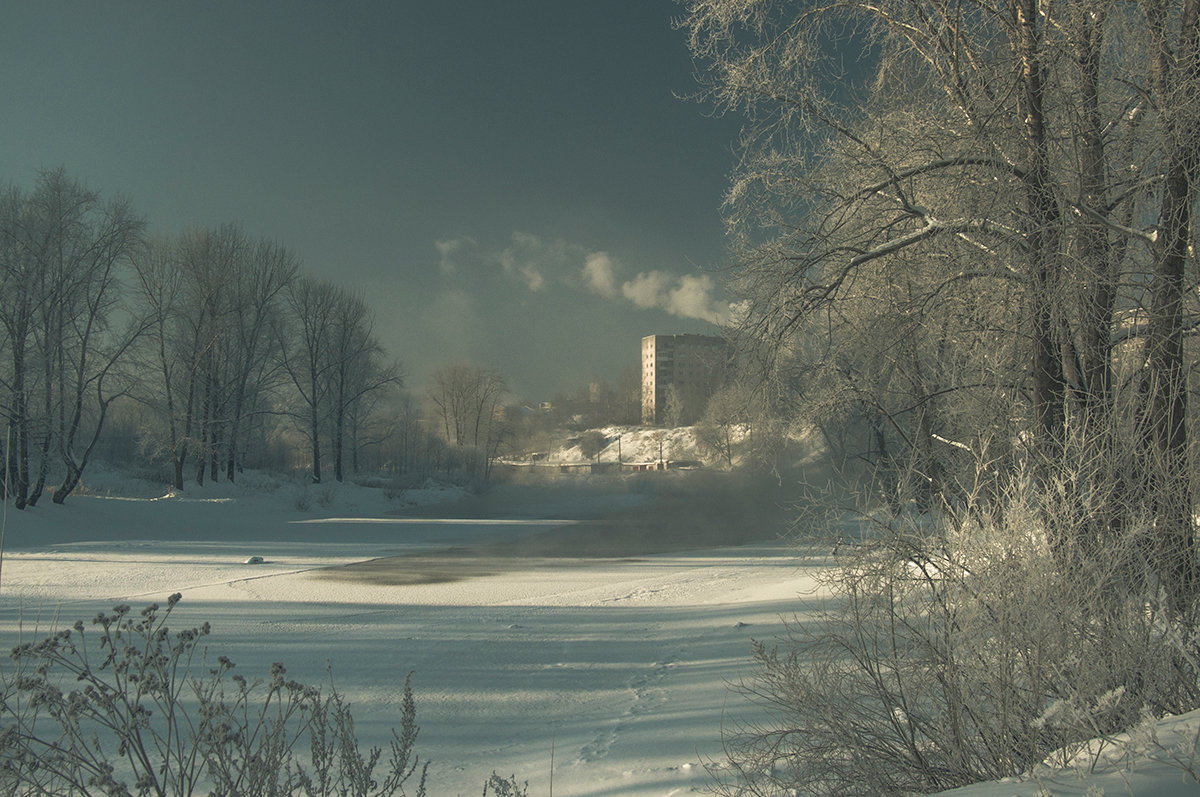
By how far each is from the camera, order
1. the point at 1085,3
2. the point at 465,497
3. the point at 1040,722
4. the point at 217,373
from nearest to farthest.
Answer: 1. the point at 1040,722
2. the point at 1085,3
3. the point at 217,373
4. the point at 465,497

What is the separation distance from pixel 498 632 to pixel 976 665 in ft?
20.3

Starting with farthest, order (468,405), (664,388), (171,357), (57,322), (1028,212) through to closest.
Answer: (664,388), (468,405), (171,357), (57,322), (1028,212)

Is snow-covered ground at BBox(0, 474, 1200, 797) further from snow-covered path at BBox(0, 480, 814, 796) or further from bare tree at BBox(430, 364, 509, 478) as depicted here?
bare tree at BBox(430, 364, 509, 478)

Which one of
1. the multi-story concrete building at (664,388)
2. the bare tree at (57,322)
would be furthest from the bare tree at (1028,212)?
the multi-story concrete building at (664,388)

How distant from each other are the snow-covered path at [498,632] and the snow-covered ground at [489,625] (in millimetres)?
29

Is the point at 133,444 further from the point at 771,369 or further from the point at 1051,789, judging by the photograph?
the point at 1051,789

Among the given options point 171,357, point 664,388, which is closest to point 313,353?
point 171,357

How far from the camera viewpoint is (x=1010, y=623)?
11.7ft

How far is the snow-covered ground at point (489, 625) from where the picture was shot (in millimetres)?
5207

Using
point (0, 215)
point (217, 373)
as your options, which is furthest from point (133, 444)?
point (0, 215)

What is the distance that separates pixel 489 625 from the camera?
9.25m

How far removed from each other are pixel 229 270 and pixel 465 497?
1654 cm

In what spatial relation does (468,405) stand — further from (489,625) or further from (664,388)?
(489,625)

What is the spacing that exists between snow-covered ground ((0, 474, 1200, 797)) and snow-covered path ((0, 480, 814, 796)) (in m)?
0.03
